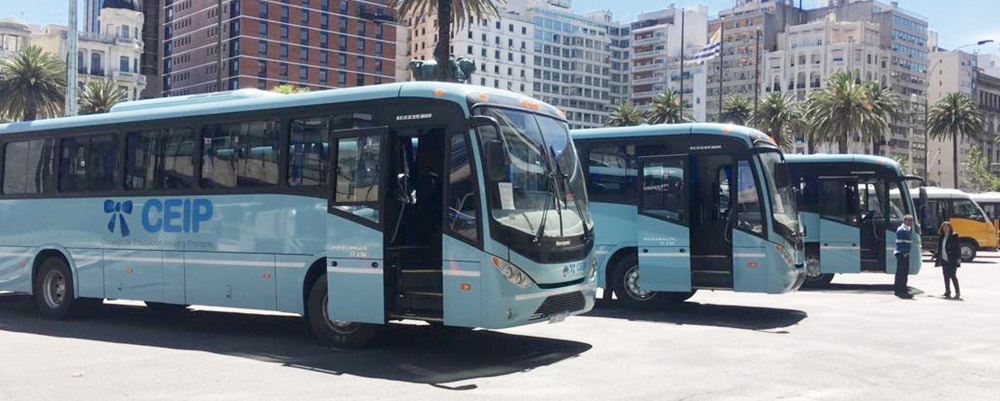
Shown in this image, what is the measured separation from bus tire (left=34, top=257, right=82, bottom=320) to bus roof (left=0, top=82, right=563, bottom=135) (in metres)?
2.22

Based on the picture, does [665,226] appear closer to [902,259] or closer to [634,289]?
[634,289]

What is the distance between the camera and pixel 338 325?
453 inches

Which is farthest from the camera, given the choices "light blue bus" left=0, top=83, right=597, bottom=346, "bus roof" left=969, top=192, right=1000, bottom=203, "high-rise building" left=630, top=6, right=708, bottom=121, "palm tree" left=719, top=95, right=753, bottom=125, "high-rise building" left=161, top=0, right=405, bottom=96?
"high-rise building" left=630, top=6, right=708, bottom=121

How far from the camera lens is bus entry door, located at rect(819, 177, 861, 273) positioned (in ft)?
72.1

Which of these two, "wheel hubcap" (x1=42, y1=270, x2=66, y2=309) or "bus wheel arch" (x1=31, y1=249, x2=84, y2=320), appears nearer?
"bus wheel arch" (x1=31, y1=249, x2=84, y2=320)

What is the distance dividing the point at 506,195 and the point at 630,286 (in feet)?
22.6

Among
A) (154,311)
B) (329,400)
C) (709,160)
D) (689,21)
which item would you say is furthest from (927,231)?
(689,21)

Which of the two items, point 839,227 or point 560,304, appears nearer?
point 560,304

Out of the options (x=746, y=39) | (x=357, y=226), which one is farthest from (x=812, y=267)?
(x=746, y=39)

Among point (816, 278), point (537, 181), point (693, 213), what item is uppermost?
point (537, 181)

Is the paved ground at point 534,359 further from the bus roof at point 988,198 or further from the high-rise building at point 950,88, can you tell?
the high-rise building at point 950,88

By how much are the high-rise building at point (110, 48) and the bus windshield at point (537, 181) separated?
106 m

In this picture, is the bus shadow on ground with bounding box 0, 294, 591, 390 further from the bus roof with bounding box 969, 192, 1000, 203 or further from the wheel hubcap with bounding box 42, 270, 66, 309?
the bus roof with bounding box 969, 192, 1000, 203

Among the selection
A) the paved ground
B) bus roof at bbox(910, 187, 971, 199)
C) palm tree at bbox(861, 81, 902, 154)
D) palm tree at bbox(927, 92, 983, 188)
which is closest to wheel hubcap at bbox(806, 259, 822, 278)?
the paved ground
